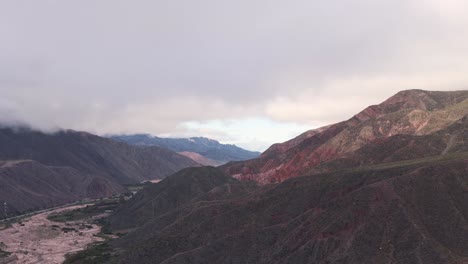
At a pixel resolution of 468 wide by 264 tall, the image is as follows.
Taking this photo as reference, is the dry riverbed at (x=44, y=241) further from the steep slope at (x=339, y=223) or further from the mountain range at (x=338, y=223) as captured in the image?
the steep slope at (x=339, y=223)

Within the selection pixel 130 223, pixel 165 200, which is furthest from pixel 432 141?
pixel 130 223

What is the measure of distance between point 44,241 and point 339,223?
119 meters

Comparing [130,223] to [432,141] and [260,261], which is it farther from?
[432,141]

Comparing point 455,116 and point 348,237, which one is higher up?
Answer: point 455,116

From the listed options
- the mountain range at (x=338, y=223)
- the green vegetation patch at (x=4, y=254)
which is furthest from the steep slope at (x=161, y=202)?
the mountain range at (x=338, y=223)

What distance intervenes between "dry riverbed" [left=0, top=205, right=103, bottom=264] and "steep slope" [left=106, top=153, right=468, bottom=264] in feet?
138

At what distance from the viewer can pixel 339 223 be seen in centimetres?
9538

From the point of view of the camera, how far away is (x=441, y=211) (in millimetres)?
93312

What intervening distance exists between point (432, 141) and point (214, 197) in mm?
74162

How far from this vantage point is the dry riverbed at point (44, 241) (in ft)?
466

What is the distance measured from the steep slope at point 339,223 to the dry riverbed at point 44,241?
41.9m

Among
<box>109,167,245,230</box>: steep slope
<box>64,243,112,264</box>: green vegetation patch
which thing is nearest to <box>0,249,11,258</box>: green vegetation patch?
<box>64,243,112,264</box>: green vegetation patch

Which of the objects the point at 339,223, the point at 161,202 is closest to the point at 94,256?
the point at 161,202

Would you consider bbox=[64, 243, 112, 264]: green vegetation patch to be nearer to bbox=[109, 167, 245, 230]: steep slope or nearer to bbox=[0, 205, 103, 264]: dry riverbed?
bbox=[0, 205, 103, 264]: dry riverbed
